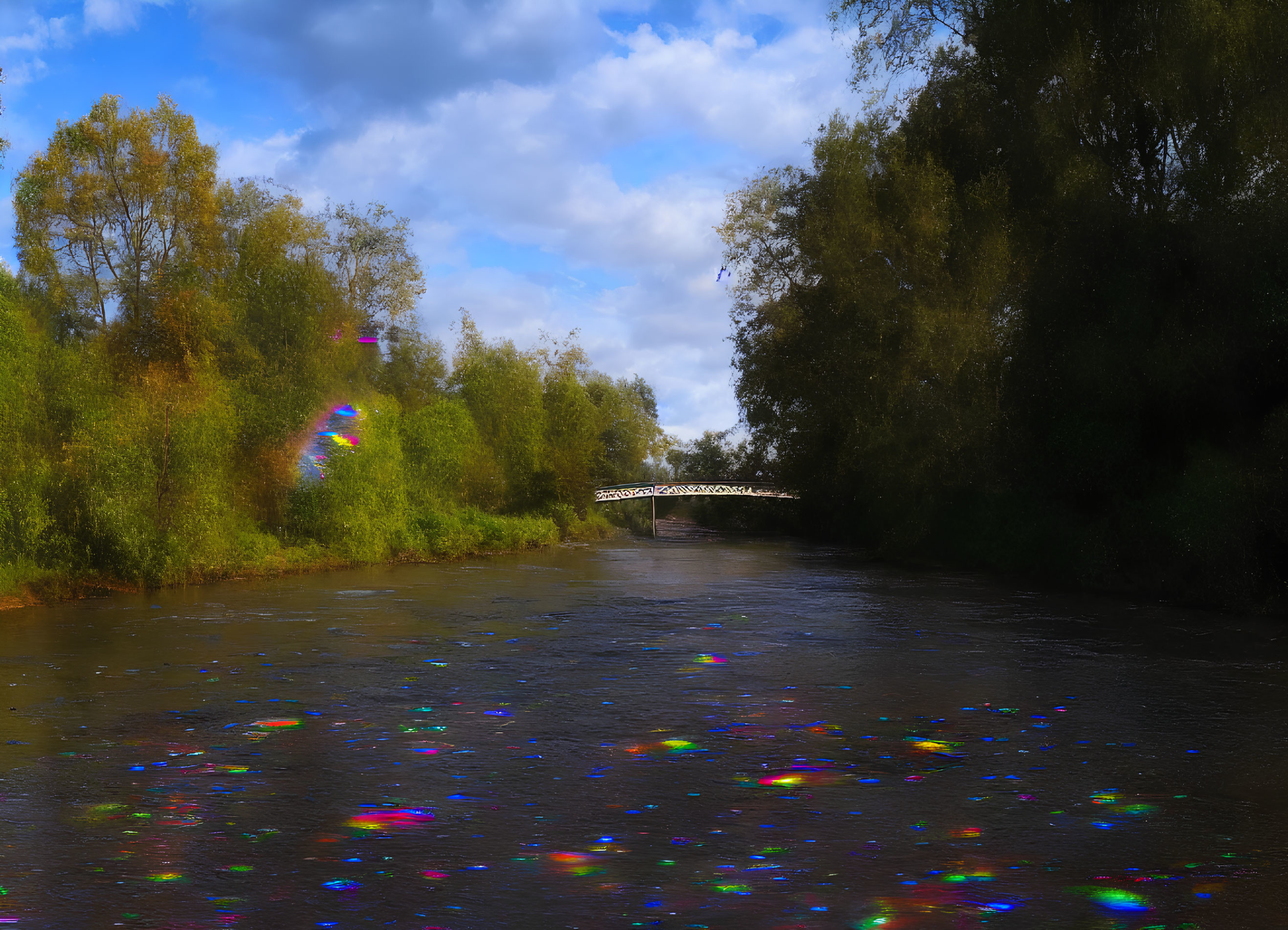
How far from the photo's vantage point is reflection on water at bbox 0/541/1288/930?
6.23m

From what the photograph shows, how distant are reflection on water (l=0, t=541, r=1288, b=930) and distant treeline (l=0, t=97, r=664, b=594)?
6.68 meters

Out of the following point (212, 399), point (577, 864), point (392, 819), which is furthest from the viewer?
point (212, 399)

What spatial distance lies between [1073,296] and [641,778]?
1968cm

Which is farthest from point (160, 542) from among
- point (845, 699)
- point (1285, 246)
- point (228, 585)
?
point (1285, 246)

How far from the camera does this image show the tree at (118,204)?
3641cm

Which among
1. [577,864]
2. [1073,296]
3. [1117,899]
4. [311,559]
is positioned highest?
[1073,296]

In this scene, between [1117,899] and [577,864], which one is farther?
[577,864]

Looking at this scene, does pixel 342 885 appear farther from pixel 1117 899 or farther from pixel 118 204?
pixel 118 204

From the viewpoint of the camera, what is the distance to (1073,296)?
24938 mm

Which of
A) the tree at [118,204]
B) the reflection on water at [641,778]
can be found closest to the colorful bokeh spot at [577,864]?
the reflection on water at [641,778]

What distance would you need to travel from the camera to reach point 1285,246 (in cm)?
1959

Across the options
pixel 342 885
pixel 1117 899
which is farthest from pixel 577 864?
→ pixel 1117 899

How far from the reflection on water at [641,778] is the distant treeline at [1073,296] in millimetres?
5054

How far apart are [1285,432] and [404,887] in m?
18.7
